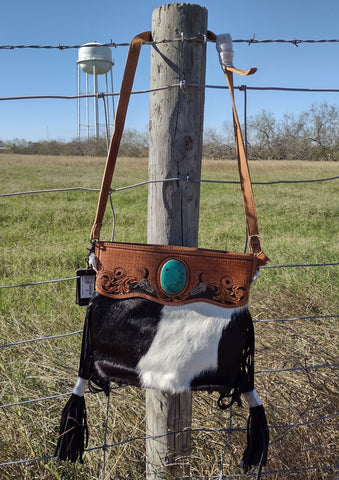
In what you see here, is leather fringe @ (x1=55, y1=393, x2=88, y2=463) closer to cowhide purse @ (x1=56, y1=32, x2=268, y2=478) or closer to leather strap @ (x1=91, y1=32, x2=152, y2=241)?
cowhide purse @ (x1=56, y1=32, x2=268, y2=478)

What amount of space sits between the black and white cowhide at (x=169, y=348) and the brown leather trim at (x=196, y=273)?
24 millimetres

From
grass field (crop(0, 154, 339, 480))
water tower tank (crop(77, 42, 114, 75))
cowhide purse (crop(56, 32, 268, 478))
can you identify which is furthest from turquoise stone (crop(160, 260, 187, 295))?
water tower tank (crop(77, 42, 114, 75))

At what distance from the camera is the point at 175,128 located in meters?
1.29

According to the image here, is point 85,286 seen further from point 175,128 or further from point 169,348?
point 175,128

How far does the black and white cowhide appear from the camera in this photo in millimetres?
1224

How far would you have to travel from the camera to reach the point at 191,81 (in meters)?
1.26

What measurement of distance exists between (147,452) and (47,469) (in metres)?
0.37

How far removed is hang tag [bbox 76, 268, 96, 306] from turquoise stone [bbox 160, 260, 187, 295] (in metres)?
0.27

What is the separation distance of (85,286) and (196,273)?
1.23 feet

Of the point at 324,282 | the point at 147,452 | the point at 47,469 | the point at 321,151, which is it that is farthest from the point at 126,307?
the point at 321,151

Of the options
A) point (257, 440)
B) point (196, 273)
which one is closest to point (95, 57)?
point (196, 273)

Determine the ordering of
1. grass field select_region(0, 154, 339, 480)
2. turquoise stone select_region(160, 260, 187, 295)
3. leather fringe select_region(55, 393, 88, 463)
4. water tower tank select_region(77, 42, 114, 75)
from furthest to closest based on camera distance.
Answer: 1. water tower tank select_region(77, 42, 114, 75)
2. grass field select_region(0, 154, 339, 480)
3. leather fringe select_region(55, 393, 88, 463)
4. turquoise stone select_region(160, 260, 187, 295)

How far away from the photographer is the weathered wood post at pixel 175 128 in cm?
124

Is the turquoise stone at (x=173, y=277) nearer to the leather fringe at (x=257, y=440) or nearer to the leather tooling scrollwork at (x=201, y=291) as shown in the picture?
the leather tooling scrollwork at (x=201, y=291)
